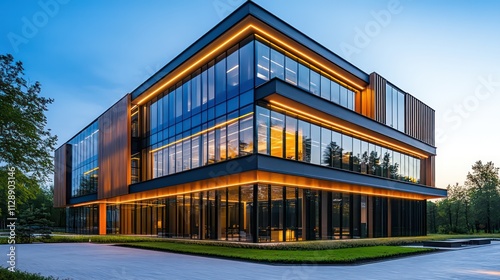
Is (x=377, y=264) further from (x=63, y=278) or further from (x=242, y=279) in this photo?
(x=63, y=278)

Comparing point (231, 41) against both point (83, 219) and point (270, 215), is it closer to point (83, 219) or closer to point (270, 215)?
point (270, 215)

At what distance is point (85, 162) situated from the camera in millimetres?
54906

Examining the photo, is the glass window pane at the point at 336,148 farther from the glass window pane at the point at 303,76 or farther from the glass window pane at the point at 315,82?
the glass window pane at the point at 303,76

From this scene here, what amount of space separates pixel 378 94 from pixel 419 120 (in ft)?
36.6

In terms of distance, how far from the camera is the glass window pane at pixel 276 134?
26.8 m

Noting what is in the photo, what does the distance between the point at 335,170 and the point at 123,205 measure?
2840 cm

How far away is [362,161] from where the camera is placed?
3694 cm

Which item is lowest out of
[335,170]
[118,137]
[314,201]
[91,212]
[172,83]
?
[91,212]

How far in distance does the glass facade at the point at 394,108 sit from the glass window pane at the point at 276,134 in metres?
16.7

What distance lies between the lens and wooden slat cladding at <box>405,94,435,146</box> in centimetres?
4431

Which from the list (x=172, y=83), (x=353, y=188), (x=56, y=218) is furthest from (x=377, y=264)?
(x=56, y=218)

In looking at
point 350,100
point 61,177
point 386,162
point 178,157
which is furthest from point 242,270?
point 61,177

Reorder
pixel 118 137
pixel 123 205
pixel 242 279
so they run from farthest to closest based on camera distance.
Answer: pixel 123 205 → pixel 118 137 → pixel 242 279

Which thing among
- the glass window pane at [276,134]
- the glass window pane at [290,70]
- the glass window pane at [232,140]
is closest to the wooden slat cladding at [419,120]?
the glass window pane at [290,70]
